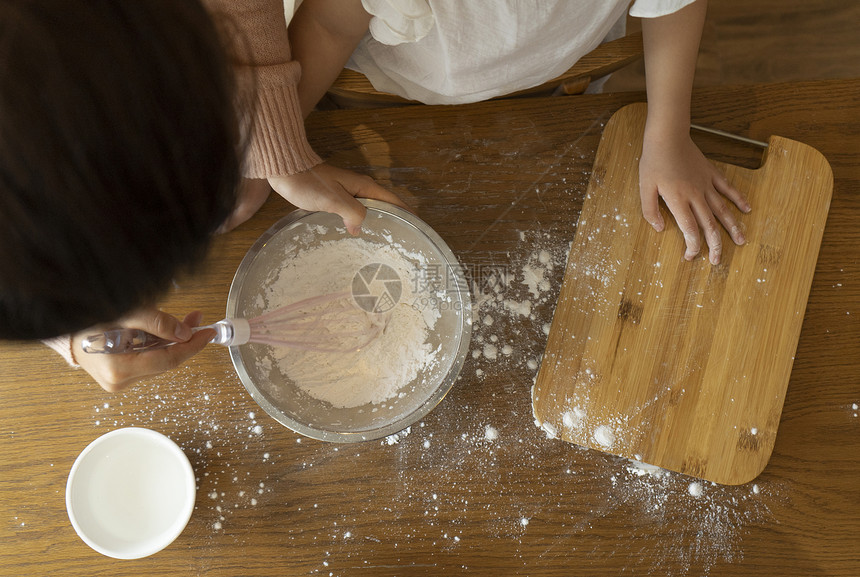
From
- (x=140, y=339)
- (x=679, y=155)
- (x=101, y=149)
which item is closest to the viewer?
(x=101, y=149)

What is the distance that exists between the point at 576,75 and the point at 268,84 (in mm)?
387

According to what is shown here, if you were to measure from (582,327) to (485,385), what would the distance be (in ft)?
0.49

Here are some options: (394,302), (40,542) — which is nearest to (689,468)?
(394,302)

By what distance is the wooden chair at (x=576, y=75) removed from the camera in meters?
0.71

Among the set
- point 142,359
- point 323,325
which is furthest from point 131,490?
point 323,325

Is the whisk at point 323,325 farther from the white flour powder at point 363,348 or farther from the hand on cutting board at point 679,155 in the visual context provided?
the hand on cutting board at point 679,155

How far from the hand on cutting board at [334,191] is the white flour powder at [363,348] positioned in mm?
64

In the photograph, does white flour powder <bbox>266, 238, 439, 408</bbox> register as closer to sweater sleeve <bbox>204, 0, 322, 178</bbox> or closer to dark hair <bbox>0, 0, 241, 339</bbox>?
sweater sleeve <bbox>204, 0, 322, 178</bbox>

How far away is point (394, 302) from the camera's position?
750mm

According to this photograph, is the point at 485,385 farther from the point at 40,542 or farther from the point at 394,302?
the point at 40,542

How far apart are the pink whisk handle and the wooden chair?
0.34 meters

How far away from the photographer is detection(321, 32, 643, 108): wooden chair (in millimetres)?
714

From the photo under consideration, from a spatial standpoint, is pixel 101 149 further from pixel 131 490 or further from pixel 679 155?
pixel 679 155

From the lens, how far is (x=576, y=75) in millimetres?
716
